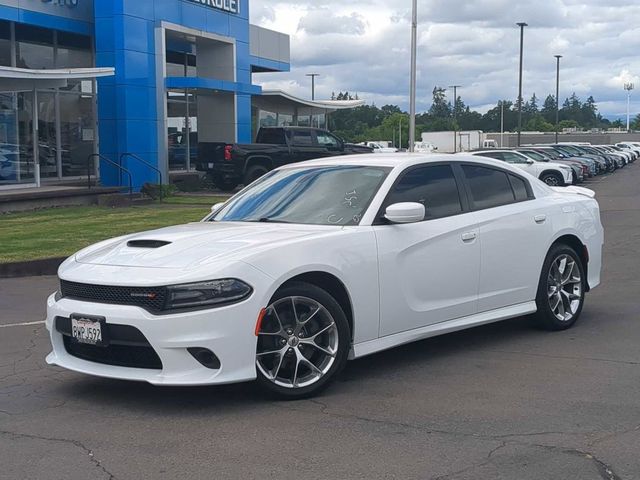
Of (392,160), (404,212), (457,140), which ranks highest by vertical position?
(457,140)

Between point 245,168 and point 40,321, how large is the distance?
17504mm

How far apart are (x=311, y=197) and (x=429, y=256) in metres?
1.04

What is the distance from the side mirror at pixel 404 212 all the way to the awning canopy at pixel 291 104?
28442 millimetres

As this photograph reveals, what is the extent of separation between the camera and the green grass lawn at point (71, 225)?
44.4 feet

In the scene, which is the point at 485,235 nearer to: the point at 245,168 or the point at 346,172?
the point at 346,172


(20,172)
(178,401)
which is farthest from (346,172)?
(20,172)

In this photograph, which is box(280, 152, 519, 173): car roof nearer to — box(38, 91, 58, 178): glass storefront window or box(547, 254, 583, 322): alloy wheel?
box(547, 254, 583, 322): alloy wheel

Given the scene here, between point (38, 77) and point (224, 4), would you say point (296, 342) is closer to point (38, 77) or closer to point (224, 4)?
point (38, 77)

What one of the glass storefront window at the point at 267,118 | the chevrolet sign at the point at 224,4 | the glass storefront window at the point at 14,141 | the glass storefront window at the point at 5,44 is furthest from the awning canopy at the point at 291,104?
the glass storefront window at the point at 14,141

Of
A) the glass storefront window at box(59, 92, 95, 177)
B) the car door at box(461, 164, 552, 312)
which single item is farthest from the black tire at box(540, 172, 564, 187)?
the car door at box(461, 164, 552, 312)

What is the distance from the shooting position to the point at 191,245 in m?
5.73

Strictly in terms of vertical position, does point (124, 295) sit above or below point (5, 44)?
below

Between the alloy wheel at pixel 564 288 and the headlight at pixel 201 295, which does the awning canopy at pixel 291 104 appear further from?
the headlight at pixel 201 295

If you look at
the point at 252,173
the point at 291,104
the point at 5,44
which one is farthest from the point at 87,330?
the point at 291,104
